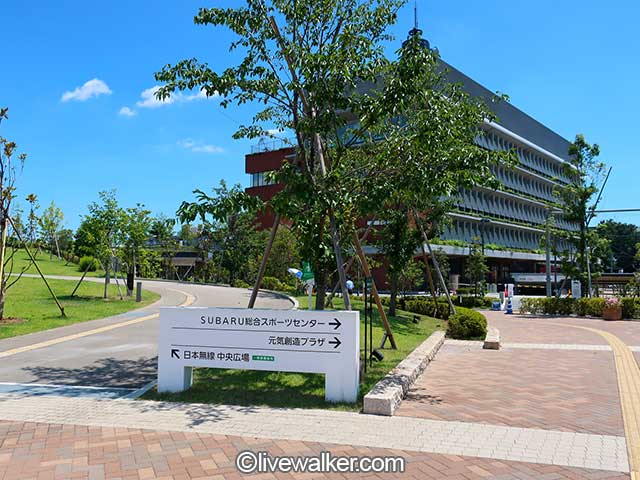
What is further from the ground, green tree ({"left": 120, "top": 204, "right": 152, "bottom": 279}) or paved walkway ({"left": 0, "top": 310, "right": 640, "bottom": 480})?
green tree ({"left": 120, "top": 204, "right": 152, "bottom": 279})

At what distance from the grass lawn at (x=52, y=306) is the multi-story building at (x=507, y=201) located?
948 inches

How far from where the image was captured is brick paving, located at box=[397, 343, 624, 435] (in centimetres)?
658

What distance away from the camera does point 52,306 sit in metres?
21.0

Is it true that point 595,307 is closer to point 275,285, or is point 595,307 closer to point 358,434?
point 275,285

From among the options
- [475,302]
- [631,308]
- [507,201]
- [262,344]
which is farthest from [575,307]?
[507,201]

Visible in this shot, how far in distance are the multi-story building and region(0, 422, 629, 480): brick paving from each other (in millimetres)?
41437

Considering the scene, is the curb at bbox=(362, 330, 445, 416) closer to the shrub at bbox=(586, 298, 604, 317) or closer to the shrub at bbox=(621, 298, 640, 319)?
the shrub at bbox=(621, 298, 640, 319)

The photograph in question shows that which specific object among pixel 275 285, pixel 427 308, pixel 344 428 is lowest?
pixel 344 428

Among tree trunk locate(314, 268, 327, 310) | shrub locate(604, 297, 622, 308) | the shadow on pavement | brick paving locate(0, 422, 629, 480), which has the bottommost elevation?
the shadow on pavement

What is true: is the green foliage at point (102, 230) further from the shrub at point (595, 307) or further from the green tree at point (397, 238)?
the shrub at point (595, 307)

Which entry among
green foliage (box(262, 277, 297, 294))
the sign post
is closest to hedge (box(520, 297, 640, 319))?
the sign post

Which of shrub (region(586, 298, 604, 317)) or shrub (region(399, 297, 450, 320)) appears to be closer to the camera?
shrub (region(399, 297, 450, 320))

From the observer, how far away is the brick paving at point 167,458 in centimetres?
468

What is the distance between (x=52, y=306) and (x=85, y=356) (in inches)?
455
